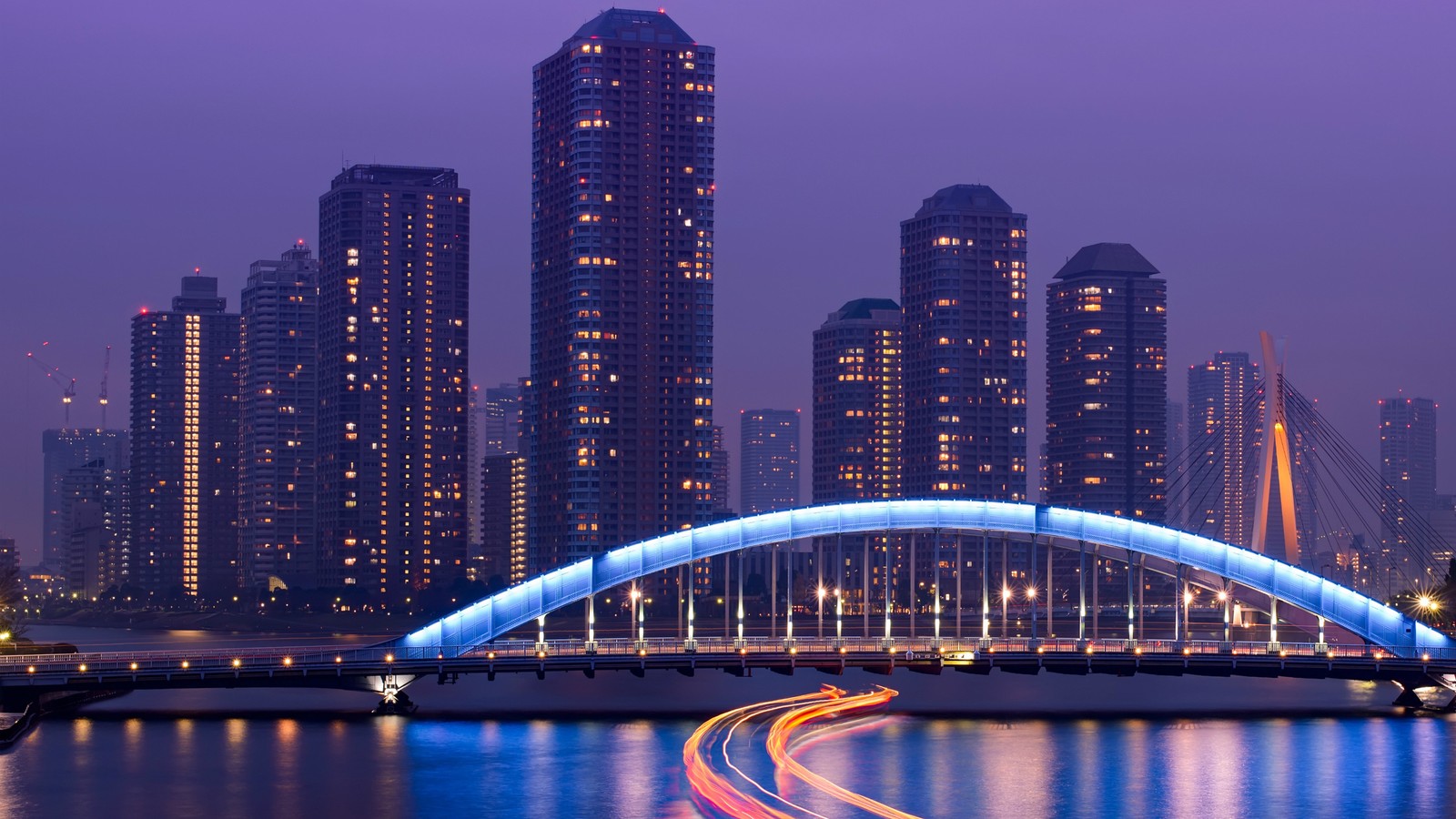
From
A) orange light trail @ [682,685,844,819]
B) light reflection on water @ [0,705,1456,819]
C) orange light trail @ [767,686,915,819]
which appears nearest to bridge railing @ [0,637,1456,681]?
light reflection on water @ [0,705,1456,819]

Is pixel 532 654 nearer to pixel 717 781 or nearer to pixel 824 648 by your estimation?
pixel 824 648

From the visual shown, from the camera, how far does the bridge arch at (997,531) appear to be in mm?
102625

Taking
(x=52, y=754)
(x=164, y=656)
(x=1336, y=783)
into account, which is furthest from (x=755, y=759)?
(x=164, y=656)

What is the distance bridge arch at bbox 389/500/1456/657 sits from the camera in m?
103

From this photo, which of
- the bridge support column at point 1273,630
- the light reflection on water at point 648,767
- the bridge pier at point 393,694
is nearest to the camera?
the light reflection on water at point 648,767

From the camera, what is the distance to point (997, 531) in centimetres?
10706

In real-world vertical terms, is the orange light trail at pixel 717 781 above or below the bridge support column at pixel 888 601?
below

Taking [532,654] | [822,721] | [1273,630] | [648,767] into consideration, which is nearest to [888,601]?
[822,721]

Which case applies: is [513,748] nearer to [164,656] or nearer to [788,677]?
[164,656]

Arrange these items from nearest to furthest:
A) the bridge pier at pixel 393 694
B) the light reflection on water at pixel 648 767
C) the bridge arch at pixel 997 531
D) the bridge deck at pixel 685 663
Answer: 1. the light reflection on water at pixel 648 767
2. the bridge deck at pixel 685 663
3. the bridge pier at pixel 393 694
4. the bridge arch at pixel 997 531

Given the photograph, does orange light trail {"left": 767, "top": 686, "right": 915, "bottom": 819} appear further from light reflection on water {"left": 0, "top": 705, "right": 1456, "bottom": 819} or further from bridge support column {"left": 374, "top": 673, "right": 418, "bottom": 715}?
bridge support column {"left": 374, "top": 673, "right": 418, "bottom": 715}

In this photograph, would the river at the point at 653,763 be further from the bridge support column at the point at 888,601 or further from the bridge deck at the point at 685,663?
the bridge support column at the point at 888,601

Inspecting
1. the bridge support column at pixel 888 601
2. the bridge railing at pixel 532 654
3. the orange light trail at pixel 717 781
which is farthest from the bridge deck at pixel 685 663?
the orange light trail at pixel 717 781

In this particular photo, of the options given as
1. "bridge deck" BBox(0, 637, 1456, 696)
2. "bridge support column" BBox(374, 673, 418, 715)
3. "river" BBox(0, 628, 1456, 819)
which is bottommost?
"river" BBox(0, 628, 1456, 819)
